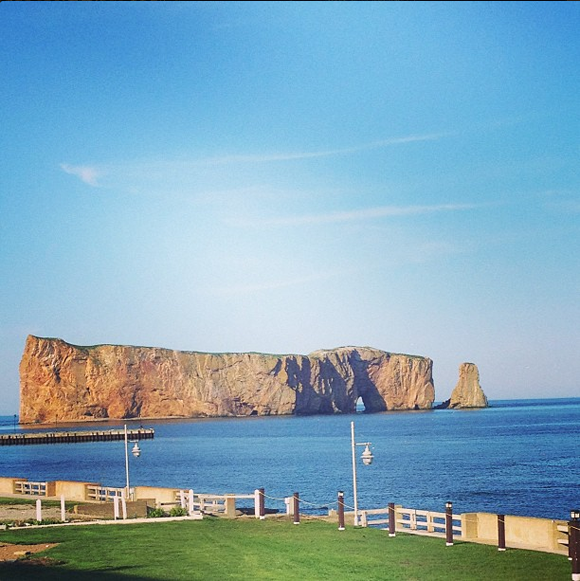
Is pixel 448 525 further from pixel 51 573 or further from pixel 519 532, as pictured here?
pixel 51 573

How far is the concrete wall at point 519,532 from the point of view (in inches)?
914

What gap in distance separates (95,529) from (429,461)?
71850 mm

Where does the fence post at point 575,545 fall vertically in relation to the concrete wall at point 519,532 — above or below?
above

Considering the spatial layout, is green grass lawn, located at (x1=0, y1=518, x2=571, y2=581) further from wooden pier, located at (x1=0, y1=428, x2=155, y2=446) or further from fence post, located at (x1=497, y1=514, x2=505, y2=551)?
wooden pier, located at (x1=0, y1=428, x2=155, y2=446)

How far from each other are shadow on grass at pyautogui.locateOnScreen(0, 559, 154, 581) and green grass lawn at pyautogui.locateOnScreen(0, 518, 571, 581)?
2 cm

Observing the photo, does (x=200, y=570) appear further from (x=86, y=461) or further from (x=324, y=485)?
(x=86, y=461)

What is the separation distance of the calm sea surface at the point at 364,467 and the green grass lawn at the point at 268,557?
2234 cm

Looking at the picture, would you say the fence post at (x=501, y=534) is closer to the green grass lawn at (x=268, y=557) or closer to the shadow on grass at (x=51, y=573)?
the green grass lawn at (x=268, y=557)

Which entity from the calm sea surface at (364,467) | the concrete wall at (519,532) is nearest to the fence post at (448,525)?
the concrete wall at (519,532)

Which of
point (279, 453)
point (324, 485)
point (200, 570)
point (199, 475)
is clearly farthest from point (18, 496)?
point (279, 453)

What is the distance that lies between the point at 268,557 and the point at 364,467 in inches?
2951

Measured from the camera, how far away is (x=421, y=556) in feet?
73.8

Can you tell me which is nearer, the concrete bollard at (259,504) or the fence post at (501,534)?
the fence post at (501,534)

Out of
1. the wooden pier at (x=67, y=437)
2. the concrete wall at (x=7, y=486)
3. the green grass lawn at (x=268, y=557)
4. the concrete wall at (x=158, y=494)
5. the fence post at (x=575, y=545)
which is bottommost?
the wooden pier at (x=67, y=437)
